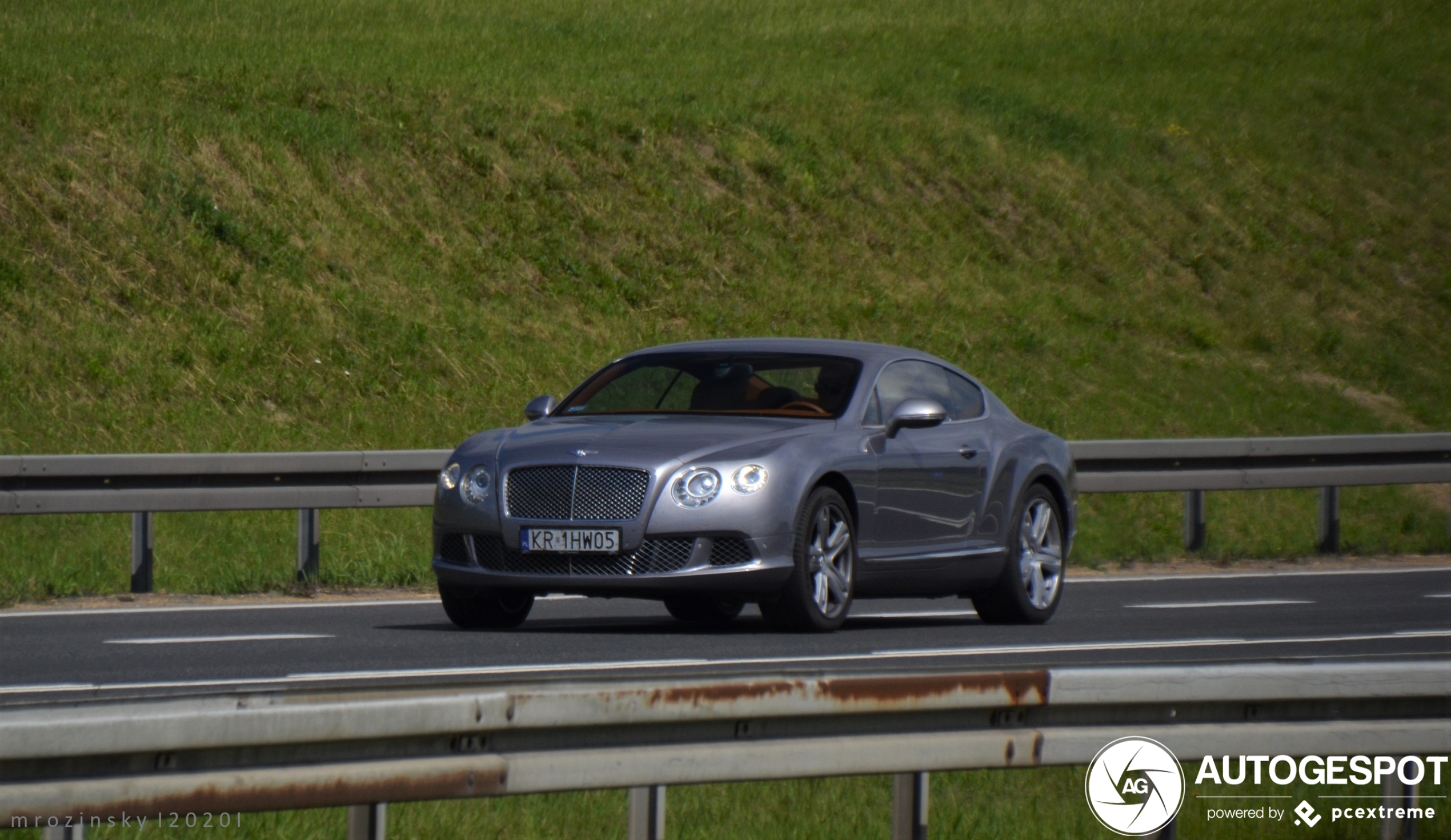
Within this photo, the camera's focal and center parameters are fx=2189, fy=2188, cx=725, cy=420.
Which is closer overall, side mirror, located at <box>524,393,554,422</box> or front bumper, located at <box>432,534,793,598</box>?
front bumper, located at <box>432,534,793,598</box>

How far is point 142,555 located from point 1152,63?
31671 mm

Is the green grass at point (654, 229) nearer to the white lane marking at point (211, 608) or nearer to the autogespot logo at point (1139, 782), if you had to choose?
the white lane marking at point (211, 608)

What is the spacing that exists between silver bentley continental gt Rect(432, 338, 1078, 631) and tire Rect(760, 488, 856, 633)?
1cm

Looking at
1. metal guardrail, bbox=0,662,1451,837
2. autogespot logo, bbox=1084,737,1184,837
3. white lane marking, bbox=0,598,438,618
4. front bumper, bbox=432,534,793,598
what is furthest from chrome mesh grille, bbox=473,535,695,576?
metal guardrail, bbox=0,662,1451,837

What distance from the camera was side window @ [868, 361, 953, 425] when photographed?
1184 centimetres

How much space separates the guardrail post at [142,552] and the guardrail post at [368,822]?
990 centimetres

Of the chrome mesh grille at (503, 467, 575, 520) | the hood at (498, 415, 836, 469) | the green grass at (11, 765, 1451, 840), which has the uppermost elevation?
the hood at (498, 415, 836, 469)

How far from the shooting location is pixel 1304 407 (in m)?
28.6

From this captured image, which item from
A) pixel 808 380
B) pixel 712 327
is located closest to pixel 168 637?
pixel 808 380

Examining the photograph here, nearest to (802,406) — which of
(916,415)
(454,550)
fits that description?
(916,415)

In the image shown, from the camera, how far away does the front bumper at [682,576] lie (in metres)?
10.3

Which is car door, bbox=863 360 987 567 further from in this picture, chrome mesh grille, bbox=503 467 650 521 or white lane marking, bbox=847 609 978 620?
chrome mesh grille, bbox=503 467 650 521

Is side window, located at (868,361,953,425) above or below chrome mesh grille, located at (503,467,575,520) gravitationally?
above

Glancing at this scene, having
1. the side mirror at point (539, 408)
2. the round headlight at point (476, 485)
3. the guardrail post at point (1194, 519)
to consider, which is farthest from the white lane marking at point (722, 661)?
the guardrail post at point (1194, 519)
